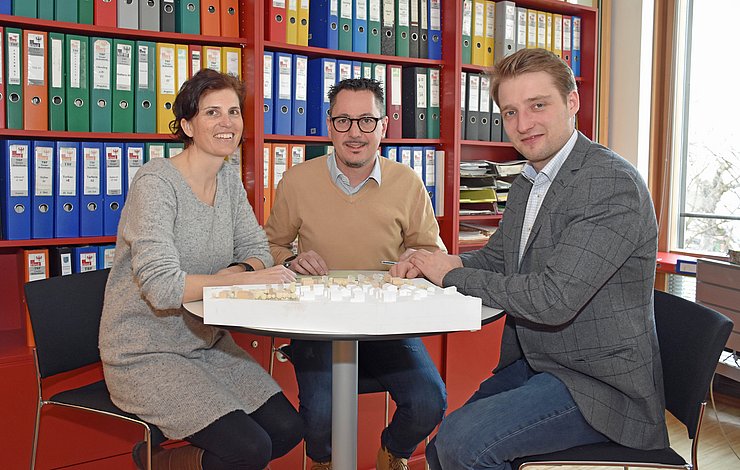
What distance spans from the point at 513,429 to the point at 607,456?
0.22 metres

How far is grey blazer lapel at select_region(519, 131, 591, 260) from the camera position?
166 centimetres

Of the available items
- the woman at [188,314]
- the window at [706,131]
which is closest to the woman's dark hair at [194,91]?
the woman at [188,314]

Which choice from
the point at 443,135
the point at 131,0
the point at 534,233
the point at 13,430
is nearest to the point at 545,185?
the point at 534,233

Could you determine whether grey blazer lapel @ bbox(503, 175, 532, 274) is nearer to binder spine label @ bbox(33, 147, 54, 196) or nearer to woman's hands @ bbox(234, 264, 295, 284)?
woman's hands @ bbox(234, 264, 295, 284)

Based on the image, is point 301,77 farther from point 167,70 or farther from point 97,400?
point 97,400

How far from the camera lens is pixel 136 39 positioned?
263cm

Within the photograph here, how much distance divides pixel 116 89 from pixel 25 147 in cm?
37

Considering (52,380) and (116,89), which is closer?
(52,380)

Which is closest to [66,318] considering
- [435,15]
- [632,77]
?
[435,15]

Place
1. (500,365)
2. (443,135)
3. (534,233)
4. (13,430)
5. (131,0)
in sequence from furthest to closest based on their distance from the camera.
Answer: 1. (443,135)
2. (131,0)
3. (13,430)
4. (500,365)
5. (534,233)

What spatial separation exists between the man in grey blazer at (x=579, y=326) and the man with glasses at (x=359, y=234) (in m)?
0.46

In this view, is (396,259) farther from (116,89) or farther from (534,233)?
(116,89)

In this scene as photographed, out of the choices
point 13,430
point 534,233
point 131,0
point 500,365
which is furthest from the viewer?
point 131,0

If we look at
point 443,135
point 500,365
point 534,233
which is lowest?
point 500,365
